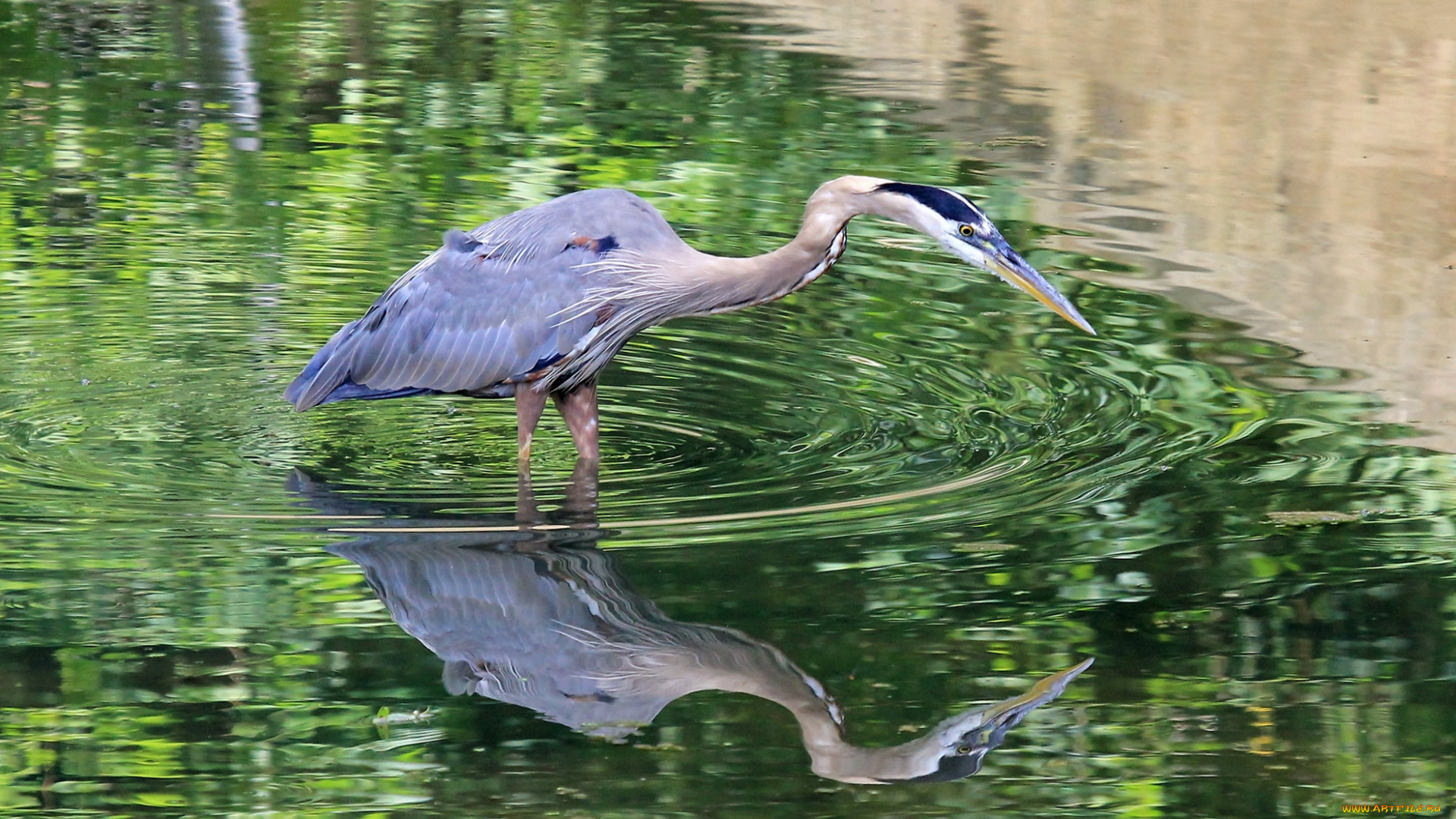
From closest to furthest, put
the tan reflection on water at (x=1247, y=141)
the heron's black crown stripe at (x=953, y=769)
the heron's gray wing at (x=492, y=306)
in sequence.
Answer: the heron's black crown stripe at (x=953, y=769) → the heron's gray wing at (x=492, y=306) → the tan reflection on water at (x=1247, y=141)

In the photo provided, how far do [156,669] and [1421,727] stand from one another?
148 inches

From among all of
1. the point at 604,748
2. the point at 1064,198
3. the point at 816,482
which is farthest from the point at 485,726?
the point at 1064,198

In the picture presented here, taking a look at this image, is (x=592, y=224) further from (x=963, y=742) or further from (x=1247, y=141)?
(x=1247, y=141)

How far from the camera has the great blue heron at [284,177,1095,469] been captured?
8.16m

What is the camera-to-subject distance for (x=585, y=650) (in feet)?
20.9

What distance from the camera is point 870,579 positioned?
6.94 m

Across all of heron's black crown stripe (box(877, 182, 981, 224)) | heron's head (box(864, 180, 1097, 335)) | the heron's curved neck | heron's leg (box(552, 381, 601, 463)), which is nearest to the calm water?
heron's leg (box(552, 381, 601, 463))

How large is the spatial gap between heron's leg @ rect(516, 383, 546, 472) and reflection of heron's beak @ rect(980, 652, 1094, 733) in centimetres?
291

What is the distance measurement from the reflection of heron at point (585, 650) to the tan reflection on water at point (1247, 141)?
3779 millimetres

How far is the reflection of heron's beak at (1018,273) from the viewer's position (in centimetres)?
754

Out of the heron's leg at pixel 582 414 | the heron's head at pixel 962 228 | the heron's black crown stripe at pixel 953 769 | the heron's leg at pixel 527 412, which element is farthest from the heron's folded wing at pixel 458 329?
the heron's black crown stripe at pixel 953 769

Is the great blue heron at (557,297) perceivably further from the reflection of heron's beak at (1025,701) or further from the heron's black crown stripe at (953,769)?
the heron's black crown stripe at (953,769)

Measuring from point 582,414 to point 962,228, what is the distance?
195cm

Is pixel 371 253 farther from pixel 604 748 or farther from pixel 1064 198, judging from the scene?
pixel 604 748
